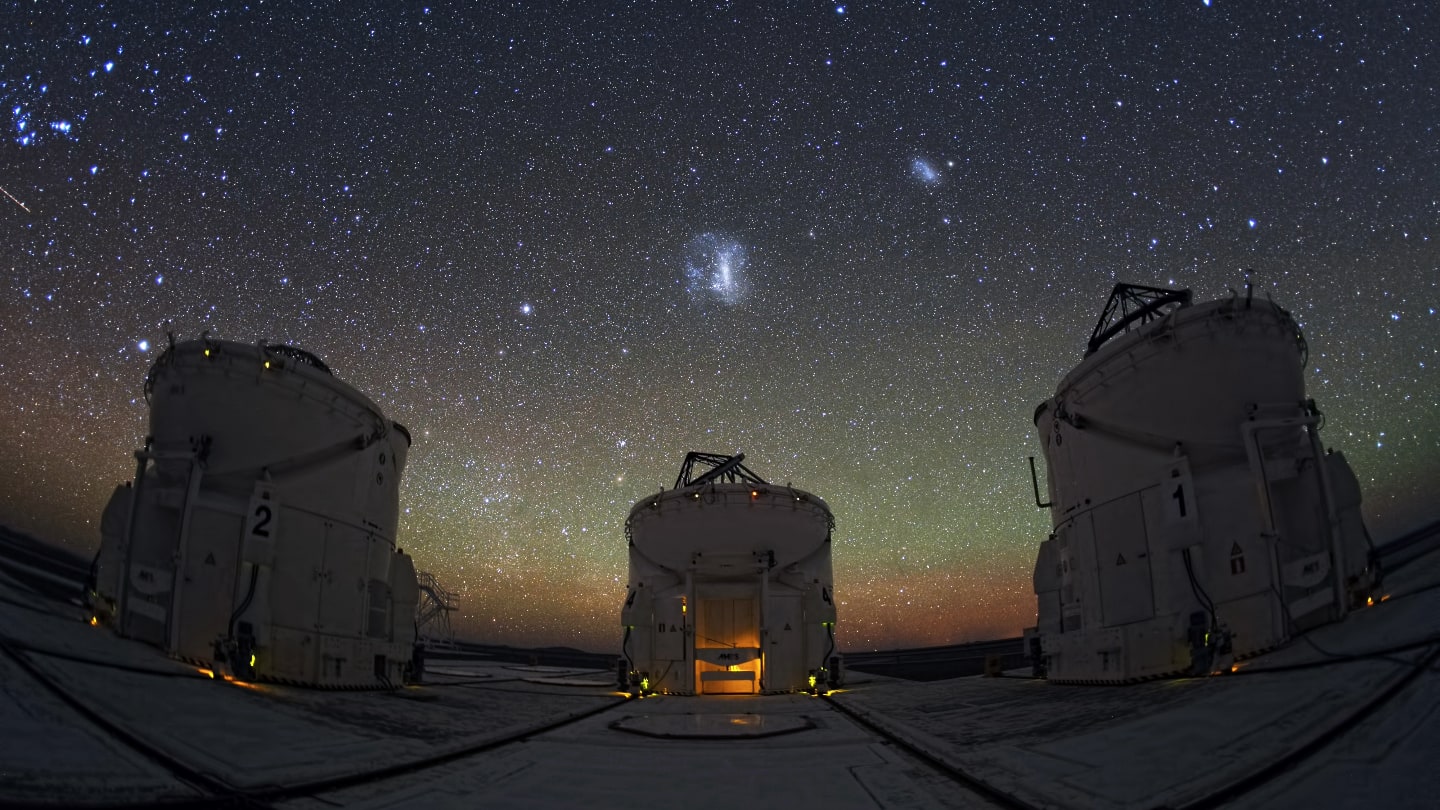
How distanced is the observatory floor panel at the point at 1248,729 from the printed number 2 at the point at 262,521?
40.2 feet

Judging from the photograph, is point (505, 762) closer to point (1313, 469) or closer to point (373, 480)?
point (373, 480)

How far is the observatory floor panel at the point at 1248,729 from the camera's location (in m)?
4.16

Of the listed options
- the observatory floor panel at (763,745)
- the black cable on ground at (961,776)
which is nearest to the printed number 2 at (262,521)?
the observatory floor panel at (763,745)

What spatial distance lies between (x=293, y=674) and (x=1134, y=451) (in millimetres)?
18163

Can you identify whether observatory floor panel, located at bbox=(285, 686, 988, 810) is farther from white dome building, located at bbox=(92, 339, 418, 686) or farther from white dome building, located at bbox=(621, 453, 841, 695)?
white dome building, located at bbox=(621, 453, 841, 695)

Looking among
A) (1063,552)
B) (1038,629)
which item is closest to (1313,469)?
(1063,552)

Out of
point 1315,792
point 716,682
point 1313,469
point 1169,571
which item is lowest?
point 716,682

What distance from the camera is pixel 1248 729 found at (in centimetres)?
540

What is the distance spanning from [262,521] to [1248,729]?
15658 mm

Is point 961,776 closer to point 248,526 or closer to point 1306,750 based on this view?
point 1306,750

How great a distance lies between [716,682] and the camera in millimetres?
25000

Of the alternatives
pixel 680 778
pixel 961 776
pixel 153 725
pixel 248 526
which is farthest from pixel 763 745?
pixel 248 526

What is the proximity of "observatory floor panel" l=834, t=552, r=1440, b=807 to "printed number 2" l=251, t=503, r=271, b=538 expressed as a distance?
Answer: 12.3 metres

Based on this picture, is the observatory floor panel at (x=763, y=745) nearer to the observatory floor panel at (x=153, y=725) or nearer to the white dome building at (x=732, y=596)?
the observatory floor panel at (x=153, y=725)
